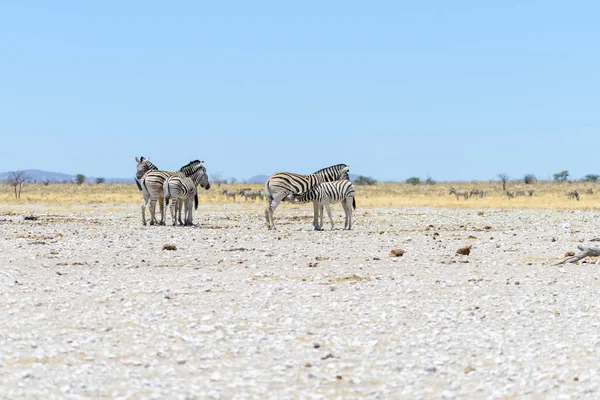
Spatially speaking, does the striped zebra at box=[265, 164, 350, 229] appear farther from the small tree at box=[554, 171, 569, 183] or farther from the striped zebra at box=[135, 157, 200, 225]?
the small tree at box=[554, 171, 569, 183]

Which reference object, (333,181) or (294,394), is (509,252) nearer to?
(333,181)

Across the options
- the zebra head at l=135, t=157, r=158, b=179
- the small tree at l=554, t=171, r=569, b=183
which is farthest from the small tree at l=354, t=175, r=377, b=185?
the zebra head at l=135, t=157, r=158, b=179

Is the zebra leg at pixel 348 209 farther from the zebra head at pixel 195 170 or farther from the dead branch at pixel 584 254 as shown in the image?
the dead branch at pixel 584 254

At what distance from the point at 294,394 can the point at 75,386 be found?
1835mm

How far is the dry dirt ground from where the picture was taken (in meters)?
7.75

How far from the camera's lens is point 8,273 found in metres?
14.4

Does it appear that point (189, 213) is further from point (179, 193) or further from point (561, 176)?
point (561, 176)

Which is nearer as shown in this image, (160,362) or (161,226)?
(160,362)

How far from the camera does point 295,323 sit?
10.3 m

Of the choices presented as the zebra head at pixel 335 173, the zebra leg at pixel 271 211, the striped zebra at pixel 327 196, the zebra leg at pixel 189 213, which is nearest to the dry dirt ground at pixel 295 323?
the striped zebra at pixel 327 196

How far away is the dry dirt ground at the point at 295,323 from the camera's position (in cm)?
775

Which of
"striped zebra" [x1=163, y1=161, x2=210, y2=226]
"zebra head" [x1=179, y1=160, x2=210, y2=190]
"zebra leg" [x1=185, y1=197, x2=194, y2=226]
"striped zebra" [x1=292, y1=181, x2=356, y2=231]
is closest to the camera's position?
"striped zebra" [x1=292, y1=181, x2=356, y2=231]

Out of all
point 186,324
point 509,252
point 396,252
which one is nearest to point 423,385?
point 186,324

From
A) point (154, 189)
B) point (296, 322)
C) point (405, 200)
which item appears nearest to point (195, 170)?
point (154, 189)
